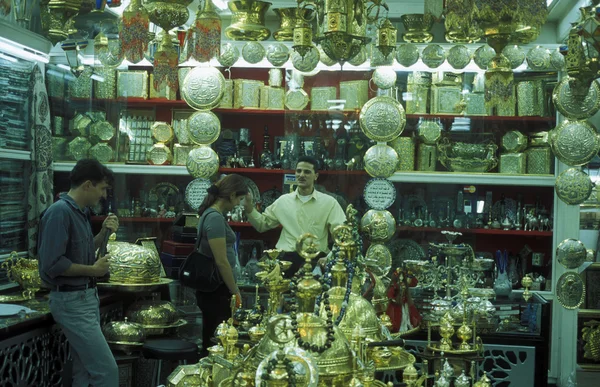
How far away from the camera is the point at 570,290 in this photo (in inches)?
232

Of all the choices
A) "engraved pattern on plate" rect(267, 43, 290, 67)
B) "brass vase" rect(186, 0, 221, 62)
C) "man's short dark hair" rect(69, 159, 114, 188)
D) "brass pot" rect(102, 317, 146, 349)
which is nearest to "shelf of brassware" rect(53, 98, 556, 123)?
"engraved pattern on plate" rect(267, 43, 290, 67)

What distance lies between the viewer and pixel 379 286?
11.8 feet

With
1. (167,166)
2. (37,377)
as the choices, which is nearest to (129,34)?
(37,377)

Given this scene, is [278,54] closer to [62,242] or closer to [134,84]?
[134,84]

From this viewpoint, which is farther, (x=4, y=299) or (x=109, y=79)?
(x=109, y=79)

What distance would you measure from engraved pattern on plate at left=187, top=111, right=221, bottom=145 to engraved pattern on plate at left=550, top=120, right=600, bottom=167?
8.83 ft

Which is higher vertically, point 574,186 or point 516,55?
point 516,55

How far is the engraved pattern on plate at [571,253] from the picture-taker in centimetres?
563

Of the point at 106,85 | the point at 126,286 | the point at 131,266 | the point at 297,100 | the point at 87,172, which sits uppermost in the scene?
the point at 106,85

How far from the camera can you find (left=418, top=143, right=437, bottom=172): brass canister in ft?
21.4

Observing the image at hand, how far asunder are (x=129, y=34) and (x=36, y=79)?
3117mm

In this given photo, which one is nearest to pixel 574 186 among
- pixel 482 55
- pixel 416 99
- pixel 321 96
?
pixel 482 55

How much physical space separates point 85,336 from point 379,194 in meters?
3.13

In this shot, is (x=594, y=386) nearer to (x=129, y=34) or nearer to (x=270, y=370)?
(x=129, y=34)
